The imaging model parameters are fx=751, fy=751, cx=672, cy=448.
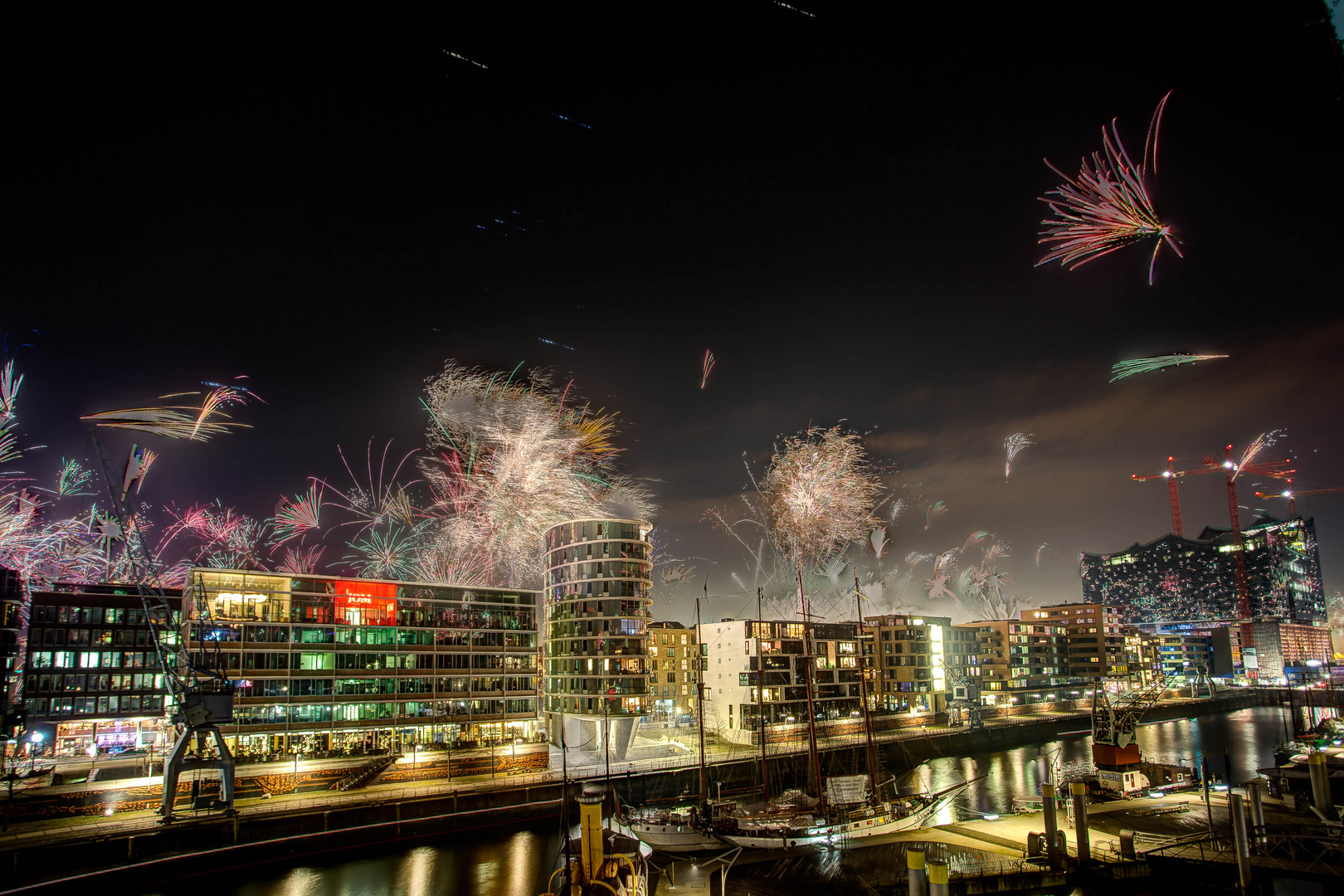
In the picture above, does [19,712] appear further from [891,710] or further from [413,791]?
[891,710]

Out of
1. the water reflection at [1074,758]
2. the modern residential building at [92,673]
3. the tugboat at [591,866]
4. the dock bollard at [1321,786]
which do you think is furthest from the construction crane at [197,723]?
the dock bollard at [1321,786]

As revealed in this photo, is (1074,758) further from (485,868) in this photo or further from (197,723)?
(197,723)

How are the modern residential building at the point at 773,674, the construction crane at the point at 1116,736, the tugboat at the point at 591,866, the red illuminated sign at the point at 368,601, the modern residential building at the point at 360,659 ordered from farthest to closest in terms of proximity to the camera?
1. the modern residential building at the point at 773,674
2. the construction crane at the point at 1116,736
3. the red illuminated sign at the point at 368,601
4. the modern residential building at the point at 360,659
5. the tugboat at the point at 591,866

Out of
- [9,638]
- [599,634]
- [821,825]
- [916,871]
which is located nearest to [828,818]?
[821,825]

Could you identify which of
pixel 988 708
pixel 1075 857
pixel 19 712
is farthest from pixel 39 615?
pixel 988 708

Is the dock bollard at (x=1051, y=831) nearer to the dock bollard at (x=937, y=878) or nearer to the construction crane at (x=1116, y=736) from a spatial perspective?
the dock bollard at (x=937, y=878)

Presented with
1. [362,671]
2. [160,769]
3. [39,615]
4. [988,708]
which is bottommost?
[988,708]
